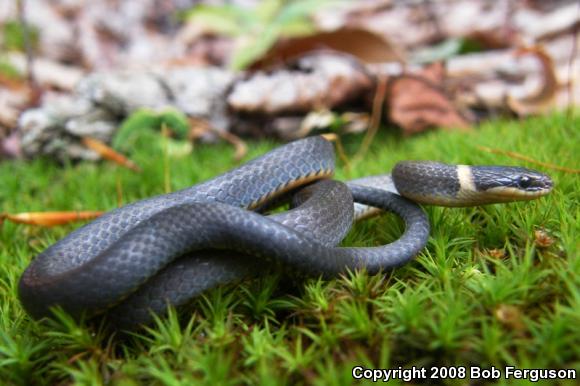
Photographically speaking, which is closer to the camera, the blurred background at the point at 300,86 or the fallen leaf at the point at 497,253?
the fallen leaf at the point at 497,253

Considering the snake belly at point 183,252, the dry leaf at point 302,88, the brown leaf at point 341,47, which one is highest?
the brown leaf at point 341,47

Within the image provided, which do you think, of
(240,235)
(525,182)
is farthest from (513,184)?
(240,235)

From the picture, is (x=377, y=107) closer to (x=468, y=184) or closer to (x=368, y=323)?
(x=468, y=184)

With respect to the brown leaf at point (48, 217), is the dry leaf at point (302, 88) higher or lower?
higher

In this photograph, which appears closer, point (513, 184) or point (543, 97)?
point (513, 184)

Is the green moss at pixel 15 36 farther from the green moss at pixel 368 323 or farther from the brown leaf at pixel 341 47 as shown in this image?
the green moss at pixel 368 323

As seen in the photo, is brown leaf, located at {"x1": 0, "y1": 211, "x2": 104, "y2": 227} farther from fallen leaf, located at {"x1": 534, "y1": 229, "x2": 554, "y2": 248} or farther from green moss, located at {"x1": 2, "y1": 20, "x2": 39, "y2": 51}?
green moss, located at {"x1": 2, "y1": 20, "x2": 39, "y2": 51}

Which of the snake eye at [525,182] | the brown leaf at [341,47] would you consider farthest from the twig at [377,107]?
the snake eye at [525,182]
